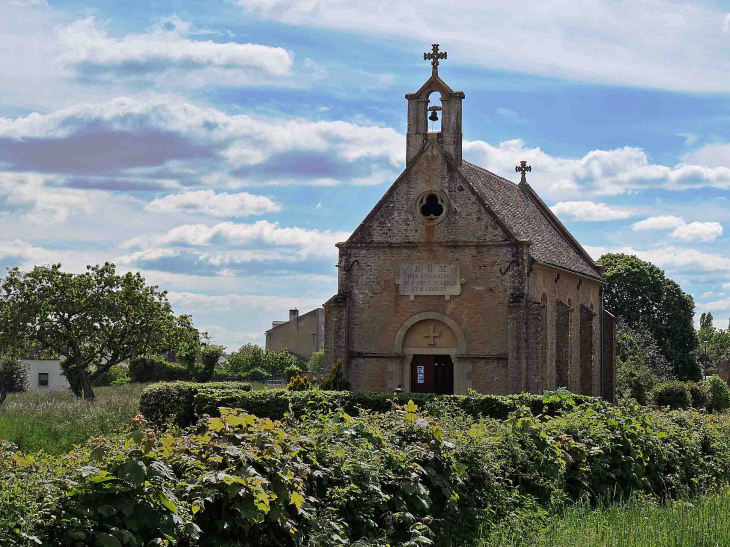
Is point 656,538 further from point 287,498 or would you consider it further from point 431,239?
point 431,239

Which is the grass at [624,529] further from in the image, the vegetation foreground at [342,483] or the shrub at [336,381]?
the shrub at [336,381]

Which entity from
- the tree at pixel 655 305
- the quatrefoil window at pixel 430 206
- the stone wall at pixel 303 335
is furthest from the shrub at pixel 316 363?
the quatrefoil window at pixel 430 206

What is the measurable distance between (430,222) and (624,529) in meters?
21.8

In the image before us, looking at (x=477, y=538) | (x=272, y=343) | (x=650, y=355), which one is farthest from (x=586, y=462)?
(x=272, y=343)

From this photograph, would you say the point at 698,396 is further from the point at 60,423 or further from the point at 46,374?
the point at 46,374

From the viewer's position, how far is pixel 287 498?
839 centimetres

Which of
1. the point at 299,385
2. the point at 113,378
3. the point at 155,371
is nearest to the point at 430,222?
the point at 299,385

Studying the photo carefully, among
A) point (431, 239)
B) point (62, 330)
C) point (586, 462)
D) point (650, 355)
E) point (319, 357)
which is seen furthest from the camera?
point (319, 357)

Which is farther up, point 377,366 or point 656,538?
point 377,366

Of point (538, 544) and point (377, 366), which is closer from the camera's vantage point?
point (538, 544)

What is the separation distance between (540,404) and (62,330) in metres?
27.3

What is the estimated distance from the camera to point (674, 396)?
3975cm

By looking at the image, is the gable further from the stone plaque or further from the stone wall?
the stone wall

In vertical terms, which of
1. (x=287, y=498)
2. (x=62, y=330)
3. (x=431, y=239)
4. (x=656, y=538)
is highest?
(x=431, y=239)
